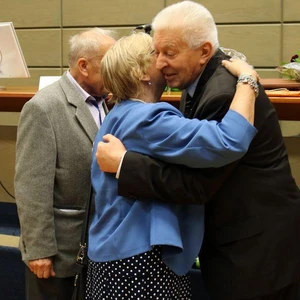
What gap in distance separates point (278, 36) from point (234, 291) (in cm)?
330

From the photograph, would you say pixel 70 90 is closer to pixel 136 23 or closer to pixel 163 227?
pixel 163 227

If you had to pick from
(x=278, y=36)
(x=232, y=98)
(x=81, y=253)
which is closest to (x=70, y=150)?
(x=81, y=253)

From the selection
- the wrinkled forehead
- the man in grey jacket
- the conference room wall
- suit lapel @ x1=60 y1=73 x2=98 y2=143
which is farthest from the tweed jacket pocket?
the conference room wall

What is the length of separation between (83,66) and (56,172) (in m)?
0.40

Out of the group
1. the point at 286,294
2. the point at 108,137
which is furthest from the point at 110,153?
the point at 286,294

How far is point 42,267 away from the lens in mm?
1619

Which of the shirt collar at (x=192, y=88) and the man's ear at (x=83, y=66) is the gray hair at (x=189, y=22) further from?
the man's ear at (x=83, y=66)

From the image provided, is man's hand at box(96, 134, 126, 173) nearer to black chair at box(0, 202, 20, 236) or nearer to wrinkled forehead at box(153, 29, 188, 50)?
wrinkled forehead at box(153, 29, 188, 50)

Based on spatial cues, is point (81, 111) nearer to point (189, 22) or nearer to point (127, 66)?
A: point (127, 66)

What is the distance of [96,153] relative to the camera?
1.36 metres

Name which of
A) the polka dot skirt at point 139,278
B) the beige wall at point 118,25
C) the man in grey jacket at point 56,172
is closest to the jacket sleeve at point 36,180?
the man in grey jacket at point 56,172

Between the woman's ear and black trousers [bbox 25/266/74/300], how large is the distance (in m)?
0.90

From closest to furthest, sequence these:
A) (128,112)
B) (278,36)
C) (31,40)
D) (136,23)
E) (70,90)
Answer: (128,112)
(70,90)
(278,36)
(136,23)
(31,40)

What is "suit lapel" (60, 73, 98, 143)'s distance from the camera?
5.42 ft
